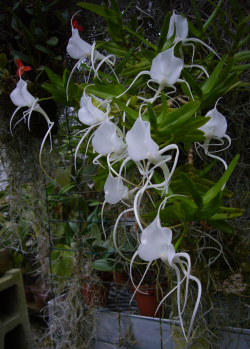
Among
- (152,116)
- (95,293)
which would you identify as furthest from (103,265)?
(152,116)

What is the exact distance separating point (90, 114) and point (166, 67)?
0.43ft

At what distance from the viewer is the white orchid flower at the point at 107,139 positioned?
326mm

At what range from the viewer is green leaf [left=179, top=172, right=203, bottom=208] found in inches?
10.5

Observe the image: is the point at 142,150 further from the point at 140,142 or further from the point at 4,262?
the point at 4,262

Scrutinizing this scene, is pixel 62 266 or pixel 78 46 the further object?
pixel 62 266

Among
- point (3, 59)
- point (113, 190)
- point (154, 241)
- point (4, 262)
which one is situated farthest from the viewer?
point (4, 262)

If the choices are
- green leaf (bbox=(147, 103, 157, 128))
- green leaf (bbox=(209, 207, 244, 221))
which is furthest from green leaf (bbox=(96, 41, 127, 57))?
green leaf (bbox=(209, 207, 244, 221))

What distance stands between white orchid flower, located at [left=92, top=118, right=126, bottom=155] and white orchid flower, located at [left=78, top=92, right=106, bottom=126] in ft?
0.19

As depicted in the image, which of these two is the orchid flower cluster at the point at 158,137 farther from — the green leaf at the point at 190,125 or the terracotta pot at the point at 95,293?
the terracotta pot at the point at 95,293

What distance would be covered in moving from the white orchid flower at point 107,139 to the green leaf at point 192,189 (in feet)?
0.33

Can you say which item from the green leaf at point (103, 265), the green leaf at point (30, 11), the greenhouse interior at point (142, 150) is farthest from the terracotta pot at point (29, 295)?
the green leaf at point (30, 11)

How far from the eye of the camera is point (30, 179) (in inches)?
34.7

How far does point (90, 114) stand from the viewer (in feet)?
1.27

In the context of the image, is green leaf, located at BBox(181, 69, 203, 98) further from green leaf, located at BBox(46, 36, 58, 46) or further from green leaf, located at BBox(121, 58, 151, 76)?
green leaf, located at BBox(46, 36, 58, 46)
